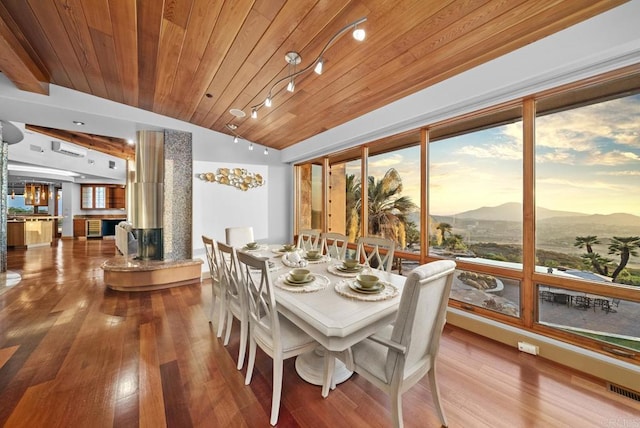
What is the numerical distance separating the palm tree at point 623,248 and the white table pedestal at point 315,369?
2.24 metres

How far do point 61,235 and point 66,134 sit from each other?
522cm

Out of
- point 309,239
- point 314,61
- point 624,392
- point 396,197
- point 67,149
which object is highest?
point 67,149

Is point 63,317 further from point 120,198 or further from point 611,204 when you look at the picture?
point 120,198

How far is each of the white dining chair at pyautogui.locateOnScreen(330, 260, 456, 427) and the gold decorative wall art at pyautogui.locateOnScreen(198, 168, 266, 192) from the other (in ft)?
13.4

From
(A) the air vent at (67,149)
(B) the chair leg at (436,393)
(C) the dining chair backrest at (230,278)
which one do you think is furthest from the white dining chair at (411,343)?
(A) the air vent at (67,149)

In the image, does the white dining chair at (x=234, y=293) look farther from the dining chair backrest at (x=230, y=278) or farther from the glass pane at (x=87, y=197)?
the glass pane at (x=87, y=197)

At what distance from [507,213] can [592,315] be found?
1018mm

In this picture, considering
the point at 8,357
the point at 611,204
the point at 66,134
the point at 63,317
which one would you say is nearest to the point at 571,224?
the point at 611,204

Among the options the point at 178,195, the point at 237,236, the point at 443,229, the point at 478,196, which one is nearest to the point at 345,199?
the point at 443,229

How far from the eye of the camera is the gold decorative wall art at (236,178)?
457 centimetres

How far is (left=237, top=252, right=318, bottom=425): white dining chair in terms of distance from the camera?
1459 mm

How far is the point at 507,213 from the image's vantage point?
2.46m

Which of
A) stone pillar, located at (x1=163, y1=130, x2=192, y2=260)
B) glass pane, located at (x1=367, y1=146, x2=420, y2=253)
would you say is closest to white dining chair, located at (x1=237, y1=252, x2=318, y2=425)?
glass pane, located at (x1=367, y1=146, x2=420, y2=253)

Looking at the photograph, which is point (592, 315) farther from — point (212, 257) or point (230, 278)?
point (212, 257)
